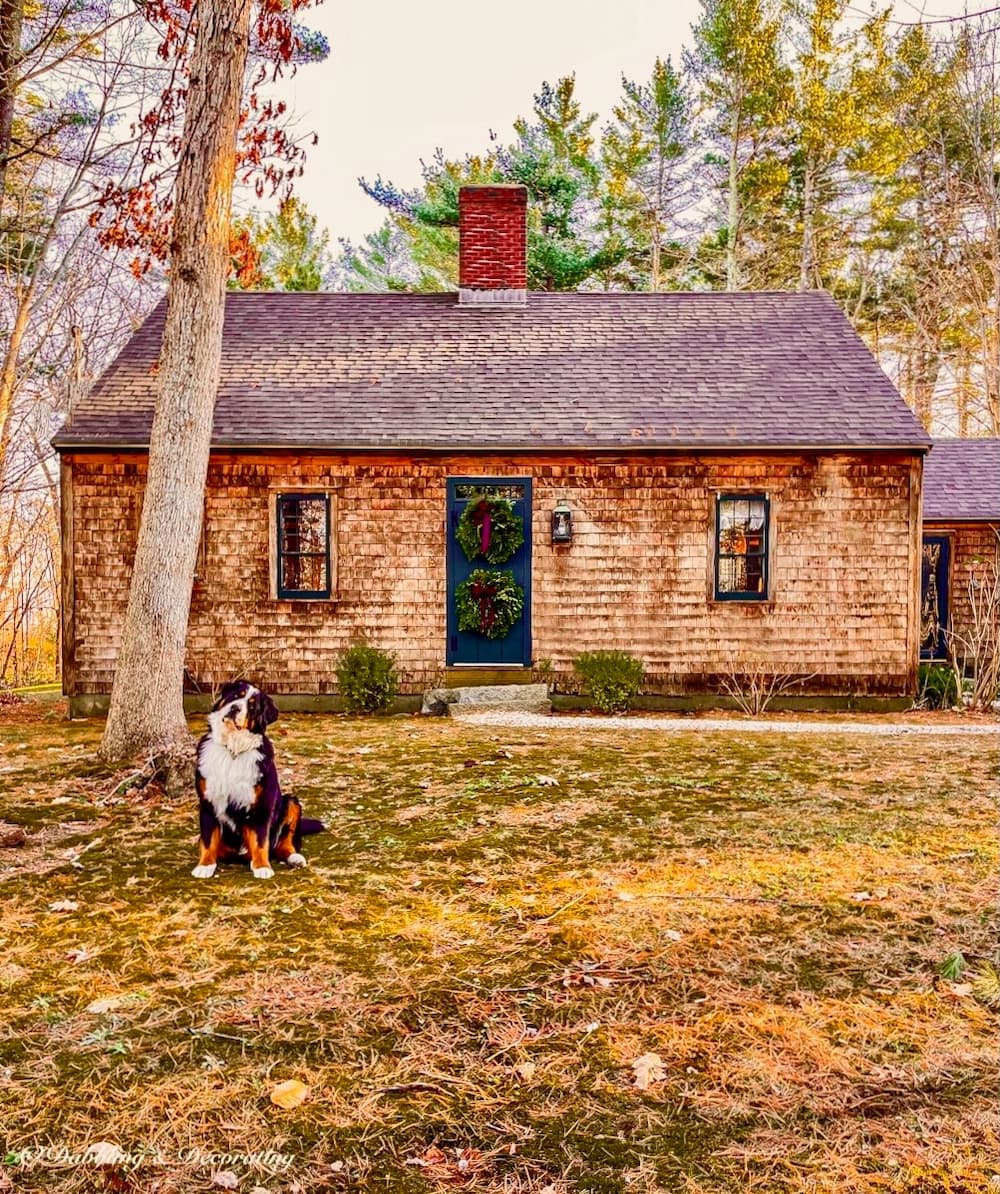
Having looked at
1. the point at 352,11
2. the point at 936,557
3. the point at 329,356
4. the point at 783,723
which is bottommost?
the point at 783,723

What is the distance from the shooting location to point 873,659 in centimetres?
1096

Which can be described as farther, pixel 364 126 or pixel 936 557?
pixel 364 126

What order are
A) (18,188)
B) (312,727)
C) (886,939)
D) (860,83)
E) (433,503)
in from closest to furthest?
(886,939) → (312,727) → (433,503) → (18,188) → (860,83)

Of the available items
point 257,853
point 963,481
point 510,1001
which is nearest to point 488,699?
point 257,853

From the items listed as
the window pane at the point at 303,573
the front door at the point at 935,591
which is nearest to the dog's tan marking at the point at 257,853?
the window pane at the point at 303,573

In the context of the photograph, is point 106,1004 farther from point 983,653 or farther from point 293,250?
point 293,250

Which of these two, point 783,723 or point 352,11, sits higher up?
point 352,11

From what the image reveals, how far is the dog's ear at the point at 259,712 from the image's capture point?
401 centimetres

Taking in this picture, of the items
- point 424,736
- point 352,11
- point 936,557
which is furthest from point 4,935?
point 936,557

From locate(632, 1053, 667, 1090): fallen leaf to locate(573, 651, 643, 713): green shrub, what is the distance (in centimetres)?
804

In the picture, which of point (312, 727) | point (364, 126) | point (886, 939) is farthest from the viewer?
point (364, 126)

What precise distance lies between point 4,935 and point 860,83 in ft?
82.5

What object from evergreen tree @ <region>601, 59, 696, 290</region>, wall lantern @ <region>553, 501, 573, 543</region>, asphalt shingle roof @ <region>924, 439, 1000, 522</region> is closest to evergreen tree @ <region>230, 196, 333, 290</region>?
evergreen tree @ <region>601, 59, 696, 290</region>

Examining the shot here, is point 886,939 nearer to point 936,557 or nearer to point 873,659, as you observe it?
point 873,659
